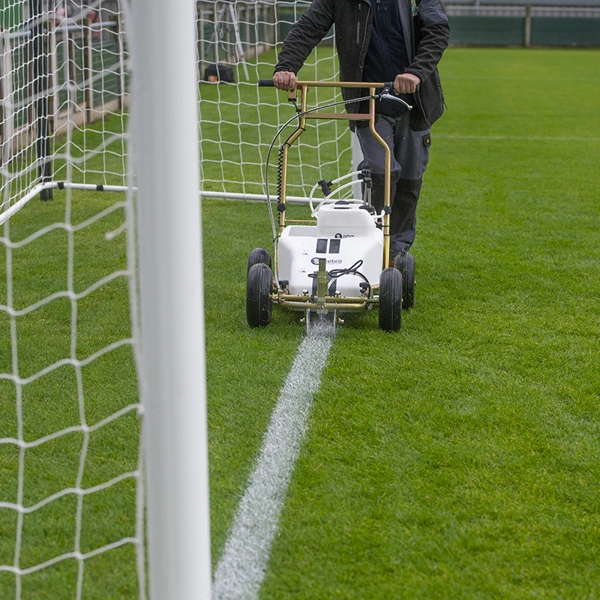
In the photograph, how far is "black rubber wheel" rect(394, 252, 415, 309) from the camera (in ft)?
15.7

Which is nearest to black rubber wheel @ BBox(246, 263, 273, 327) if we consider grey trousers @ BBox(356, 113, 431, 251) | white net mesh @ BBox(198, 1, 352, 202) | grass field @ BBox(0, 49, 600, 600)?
grass field @ BBox(0, 49, 600, 600)

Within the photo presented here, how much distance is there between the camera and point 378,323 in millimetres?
4531

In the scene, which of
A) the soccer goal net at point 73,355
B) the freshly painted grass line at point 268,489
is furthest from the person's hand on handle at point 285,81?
the freshly painted grass line at point 268,489

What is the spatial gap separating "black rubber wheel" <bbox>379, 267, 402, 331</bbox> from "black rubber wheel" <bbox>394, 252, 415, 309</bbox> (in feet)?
1.34

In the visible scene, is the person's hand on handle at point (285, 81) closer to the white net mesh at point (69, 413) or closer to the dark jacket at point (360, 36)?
the dark jacket at point (360, 36)

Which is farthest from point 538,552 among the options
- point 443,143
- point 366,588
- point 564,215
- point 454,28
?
point 454,28

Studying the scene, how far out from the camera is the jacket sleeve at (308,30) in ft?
16.2

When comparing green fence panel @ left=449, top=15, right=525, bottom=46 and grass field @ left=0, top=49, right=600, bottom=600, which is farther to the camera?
green fence panel @ left=449, top=15, right=525, bottom=46

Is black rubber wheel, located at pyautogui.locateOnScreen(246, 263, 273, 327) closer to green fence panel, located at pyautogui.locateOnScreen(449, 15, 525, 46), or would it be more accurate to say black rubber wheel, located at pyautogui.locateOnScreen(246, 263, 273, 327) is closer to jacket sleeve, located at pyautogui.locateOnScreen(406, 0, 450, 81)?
jacket sleeve, located at pyautogui.locateOnScreen(406, 0, 450, 81)

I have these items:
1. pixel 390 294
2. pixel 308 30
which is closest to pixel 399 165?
pixel 308 30

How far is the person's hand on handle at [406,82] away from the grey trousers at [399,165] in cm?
55

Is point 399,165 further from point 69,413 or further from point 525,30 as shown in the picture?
point 525,30

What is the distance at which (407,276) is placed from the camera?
4777mm

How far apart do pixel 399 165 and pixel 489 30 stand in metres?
25.3
